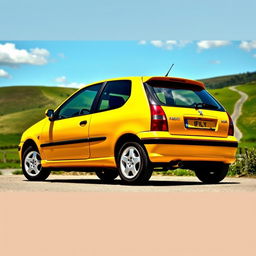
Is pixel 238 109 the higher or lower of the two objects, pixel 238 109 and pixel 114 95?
the higher

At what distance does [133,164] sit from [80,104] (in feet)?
A: 7.36

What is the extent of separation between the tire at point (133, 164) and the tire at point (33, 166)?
8.97 feet

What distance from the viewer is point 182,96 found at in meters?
9.68

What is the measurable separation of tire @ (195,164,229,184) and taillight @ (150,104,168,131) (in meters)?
1.55

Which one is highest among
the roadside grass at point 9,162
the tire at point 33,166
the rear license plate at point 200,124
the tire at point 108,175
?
the rear license plate at point 200,124

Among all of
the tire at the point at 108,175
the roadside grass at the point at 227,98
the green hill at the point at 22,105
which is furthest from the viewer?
the roadside grass at the point at 227,98

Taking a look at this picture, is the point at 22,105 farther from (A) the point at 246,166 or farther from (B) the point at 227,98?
(A) the point at 246,166

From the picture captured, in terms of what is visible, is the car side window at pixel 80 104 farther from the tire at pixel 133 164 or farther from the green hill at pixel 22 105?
the green hill at pixel 22 105

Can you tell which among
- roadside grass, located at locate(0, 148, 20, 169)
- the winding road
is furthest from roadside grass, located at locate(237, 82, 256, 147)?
roadside grass, located at locate(0, 148, 20, 169)

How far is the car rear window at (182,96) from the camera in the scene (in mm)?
9430

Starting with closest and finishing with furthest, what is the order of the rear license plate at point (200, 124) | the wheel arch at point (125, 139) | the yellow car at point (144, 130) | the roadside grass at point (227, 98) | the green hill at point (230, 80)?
the yellow car at point (144, 130)
the wheel arch at point (125, 139)
the rear license plate at point (200, 124)
the roadside grass at point (227, 98)
the green hill at point (230, 80)

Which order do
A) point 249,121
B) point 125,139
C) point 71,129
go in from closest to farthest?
point 125,139
point 71,129
point 249,121

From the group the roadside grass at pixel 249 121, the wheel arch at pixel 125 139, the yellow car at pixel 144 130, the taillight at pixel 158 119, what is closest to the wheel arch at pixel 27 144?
the yellow car at pixel 144 130

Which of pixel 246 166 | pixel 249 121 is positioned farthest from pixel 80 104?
pixel 249 121
